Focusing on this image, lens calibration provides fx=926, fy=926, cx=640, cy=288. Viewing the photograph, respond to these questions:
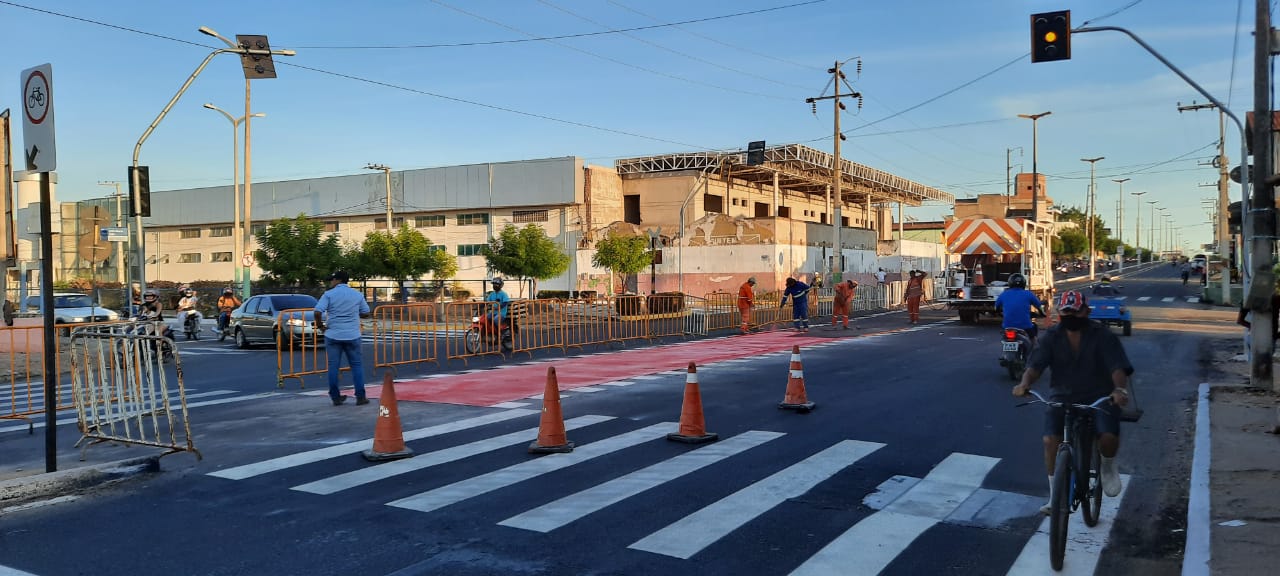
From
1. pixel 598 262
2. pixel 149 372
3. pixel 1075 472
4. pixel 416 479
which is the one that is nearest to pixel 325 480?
pixel 416 479

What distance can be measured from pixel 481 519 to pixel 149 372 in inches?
168

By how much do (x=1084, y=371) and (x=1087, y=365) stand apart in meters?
0.04

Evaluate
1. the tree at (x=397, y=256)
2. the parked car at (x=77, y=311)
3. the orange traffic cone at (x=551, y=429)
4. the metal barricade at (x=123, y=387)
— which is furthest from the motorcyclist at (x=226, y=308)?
the orange traffic cone at (x=551, y=429)

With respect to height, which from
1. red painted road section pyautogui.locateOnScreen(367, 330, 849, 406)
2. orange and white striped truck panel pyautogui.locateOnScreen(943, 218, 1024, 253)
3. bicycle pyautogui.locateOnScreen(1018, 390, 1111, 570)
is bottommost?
red painted road section pyautogui.locateOnScreen(367, 330, 849, 406)

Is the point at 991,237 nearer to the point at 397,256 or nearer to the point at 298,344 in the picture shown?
the point at 298,344

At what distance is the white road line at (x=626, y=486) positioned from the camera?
647 centimetres

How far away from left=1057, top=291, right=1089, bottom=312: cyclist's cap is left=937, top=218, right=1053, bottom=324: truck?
2214 cm

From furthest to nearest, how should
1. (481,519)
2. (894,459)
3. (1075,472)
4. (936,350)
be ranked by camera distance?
(936,350)
(894,459)
(481,519)
(1075,472)

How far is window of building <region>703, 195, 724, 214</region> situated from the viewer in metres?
61.7

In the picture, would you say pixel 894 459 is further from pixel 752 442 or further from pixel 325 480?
pixel 325 480

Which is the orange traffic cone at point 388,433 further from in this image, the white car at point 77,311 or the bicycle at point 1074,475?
the white car at point 77,311

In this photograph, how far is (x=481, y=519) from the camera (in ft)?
21.3

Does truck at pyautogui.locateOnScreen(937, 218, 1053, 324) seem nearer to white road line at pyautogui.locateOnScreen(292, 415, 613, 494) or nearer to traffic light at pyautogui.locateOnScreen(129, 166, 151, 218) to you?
white road line at pyautogui.locateOnScreen(292, 415, 613, 494)

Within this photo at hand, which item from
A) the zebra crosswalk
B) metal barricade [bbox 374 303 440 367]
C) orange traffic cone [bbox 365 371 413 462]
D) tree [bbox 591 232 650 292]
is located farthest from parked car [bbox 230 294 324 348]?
tree [bbox 591 232 650 292]
